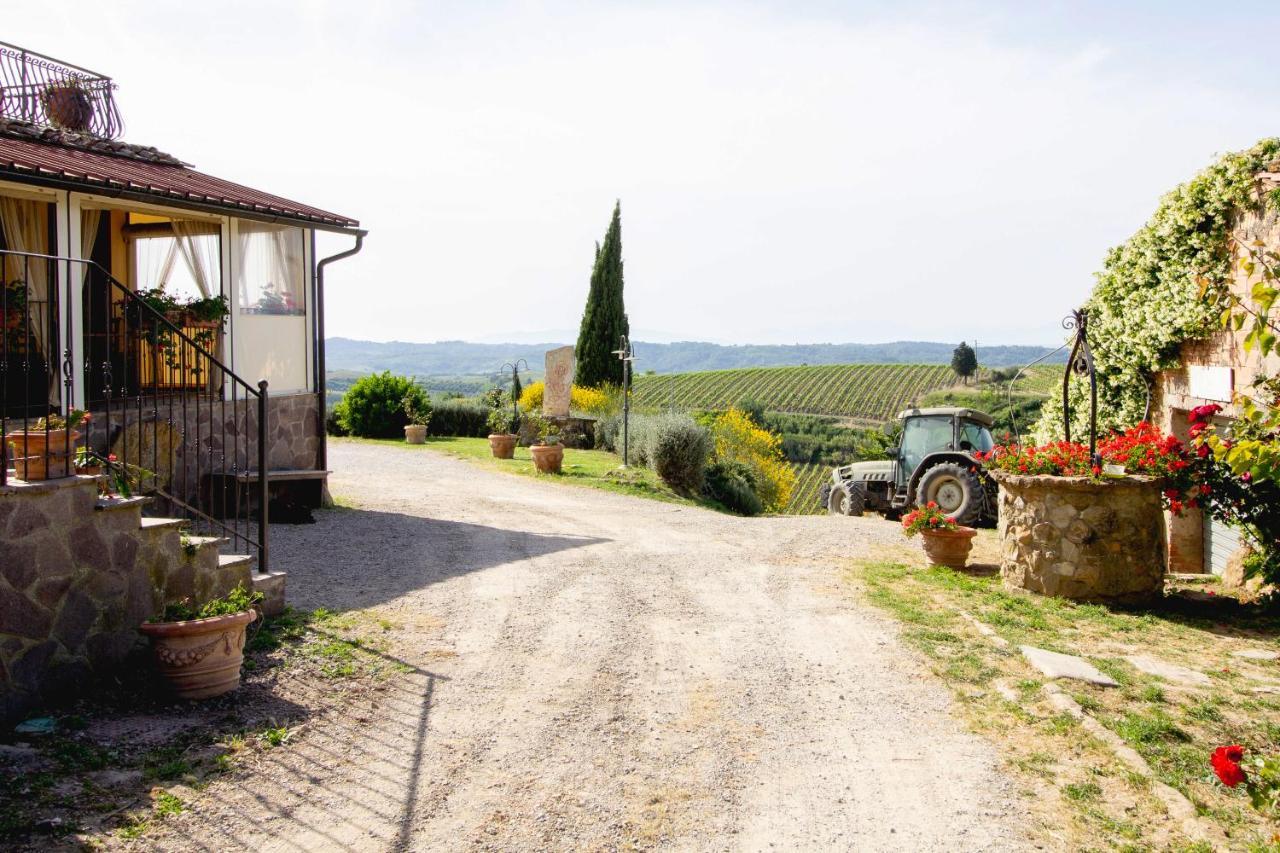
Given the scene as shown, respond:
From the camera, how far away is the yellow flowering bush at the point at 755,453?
A: 68.7 feet

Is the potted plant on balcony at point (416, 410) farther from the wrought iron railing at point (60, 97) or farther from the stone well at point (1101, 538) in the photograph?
the stone well at point (1101, 538)

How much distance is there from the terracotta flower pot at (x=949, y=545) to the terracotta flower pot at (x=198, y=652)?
21.4ft

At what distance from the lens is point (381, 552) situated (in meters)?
9.35

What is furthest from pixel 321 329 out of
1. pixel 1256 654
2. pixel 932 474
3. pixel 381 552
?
pixel 1256 654

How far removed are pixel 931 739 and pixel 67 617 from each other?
14.1 ft

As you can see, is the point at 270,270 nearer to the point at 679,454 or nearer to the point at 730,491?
the point at 679,454

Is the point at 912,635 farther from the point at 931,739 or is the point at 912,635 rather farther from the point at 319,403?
the point at 319,403

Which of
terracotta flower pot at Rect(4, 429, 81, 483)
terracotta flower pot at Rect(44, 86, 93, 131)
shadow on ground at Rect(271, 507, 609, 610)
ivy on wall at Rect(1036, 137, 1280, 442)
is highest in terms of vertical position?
terracotta flower pot at Rect(44, 86, 93, 131)

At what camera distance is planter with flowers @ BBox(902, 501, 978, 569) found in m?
9.41

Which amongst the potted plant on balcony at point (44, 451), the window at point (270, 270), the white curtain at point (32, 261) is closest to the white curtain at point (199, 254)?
the window at point (270, 270)

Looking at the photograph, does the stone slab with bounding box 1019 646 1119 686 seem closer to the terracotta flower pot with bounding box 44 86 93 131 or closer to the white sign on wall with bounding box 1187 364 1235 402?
the white sign on wall with bounding box 1187 364 1235 402

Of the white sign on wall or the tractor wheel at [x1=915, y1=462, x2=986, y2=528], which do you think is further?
the tractor wheel at [x1=915, y1=462, x2=986, y2=528]

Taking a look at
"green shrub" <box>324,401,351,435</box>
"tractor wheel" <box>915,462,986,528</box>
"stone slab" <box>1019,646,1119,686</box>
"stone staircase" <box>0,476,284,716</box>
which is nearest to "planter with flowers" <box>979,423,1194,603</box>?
"stone slab" <box>1019,646,1119,686</box>

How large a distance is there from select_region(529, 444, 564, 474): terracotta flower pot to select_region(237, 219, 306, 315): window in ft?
19.1
